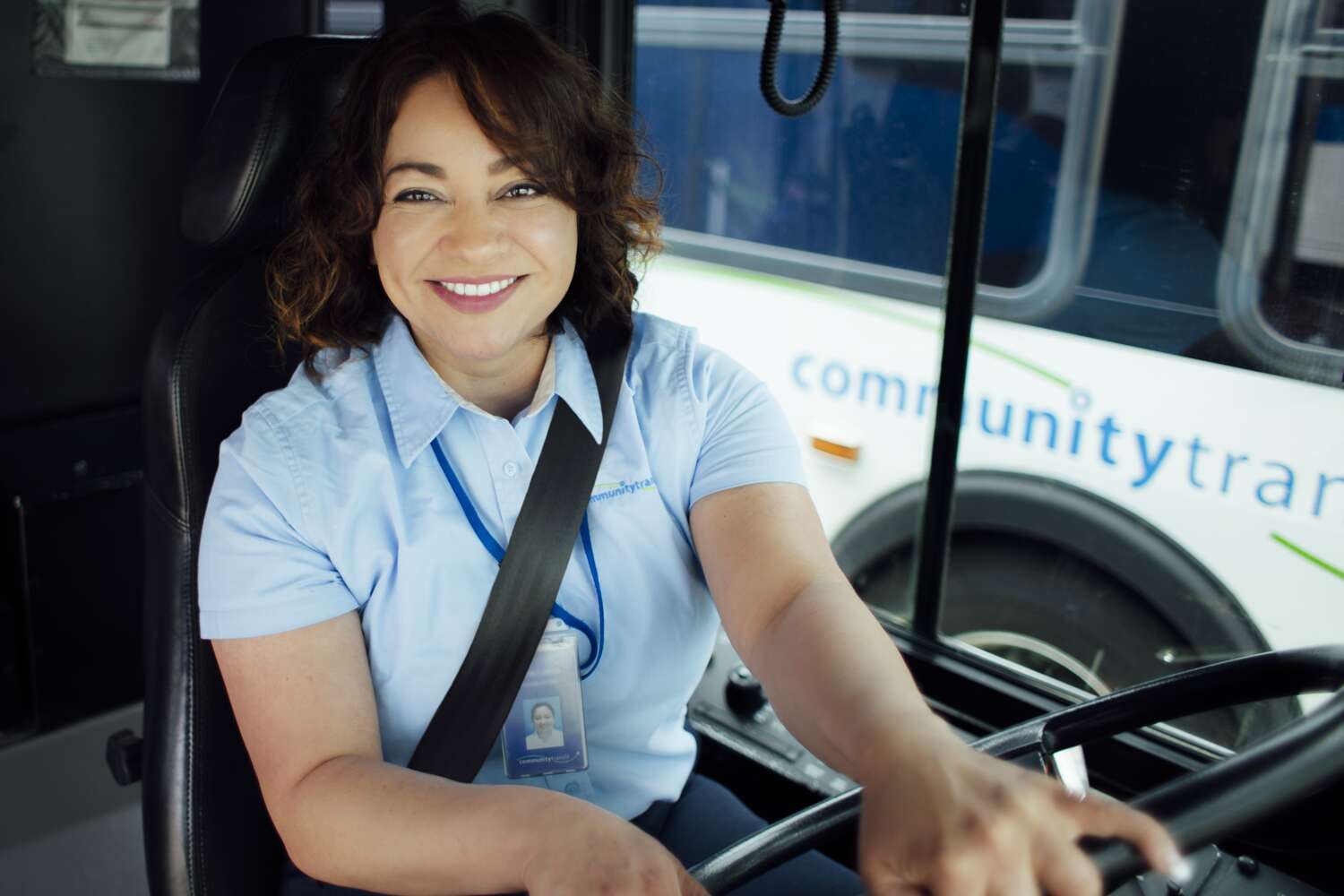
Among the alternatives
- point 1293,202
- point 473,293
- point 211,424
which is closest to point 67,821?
point 211,424

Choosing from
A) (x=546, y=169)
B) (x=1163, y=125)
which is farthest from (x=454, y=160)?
(x=1163, y=125)

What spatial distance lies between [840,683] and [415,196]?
68 cm

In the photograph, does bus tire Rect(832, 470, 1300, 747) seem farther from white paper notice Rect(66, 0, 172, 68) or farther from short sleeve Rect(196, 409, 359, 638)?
white paper notice Rect(66, 0, 172, 68)

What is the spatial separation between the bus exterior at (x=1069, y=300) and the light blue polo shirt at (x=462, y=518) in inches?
17.0

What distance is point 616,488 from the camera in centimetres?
129

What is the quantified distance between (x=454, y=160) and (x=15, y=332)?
1183mm

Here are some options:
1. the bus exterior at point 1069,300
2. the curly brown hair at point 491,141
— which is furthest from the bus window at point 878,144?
the curly brown hair at point 491,141

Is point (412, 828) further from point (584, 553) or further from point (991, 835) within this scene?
point (991, 835)

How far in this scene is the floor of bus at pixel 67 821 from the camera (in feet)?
6.70

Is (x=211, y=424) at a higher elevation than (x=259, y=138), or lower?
lower

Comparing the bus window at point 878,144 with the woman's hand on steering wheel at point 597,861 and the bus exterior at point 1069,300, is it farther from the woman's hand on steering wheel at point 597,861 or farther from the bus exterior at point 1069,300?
the woman's hand on steering wheel at point 597,861

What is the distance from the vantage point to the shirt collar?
1226 mm

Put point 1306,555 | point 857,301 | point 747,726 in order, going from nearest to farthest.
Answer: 1. point 1306,555
2. point 747,726
3. point 857,301

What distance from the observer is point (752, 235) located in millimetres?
2291
